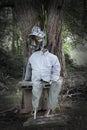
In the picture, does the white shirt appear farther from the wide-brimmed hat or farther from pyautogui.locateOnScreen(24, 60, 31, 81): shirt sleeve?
the wide-brimmed hat

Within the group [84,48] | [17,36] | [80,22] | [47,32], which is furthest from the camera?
[84,48]

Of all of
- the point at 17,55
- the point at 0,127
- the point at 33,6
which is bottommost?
the point at 0,127

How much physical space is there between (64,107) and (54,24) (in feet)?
8.53

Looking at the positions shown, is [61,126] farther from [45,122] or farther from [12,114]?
[12,114]

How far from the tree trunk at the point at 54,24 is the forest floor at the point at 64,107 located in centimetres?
183

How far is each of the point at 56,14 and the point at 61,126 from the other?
301cm

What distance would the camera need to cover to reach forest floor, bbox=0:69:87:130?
826 cm

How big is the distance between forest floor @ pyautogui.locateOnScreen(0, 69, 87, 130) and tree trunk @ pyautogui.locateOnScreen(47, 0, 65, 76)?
1829 mm

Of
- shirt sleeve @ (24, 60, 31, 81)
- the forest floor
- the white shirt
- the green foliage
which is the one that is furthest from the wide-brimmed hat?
the green foliage

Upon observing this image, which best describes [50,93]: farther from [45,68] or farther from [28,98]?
[28,98]

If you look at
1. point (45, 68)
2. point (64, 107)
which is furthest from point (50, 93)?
point (64, 107)

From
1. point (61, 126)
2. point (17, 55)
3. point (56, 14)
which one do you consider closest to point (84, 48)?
point (17, 55)

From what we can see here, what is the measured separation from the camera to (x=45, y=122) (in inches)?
322

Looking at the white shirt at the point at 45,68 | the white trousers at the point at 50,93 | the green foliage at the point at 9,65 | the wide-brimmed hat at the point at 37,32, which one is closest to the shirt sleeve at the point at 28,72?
the white shirt at the point at 45,68
